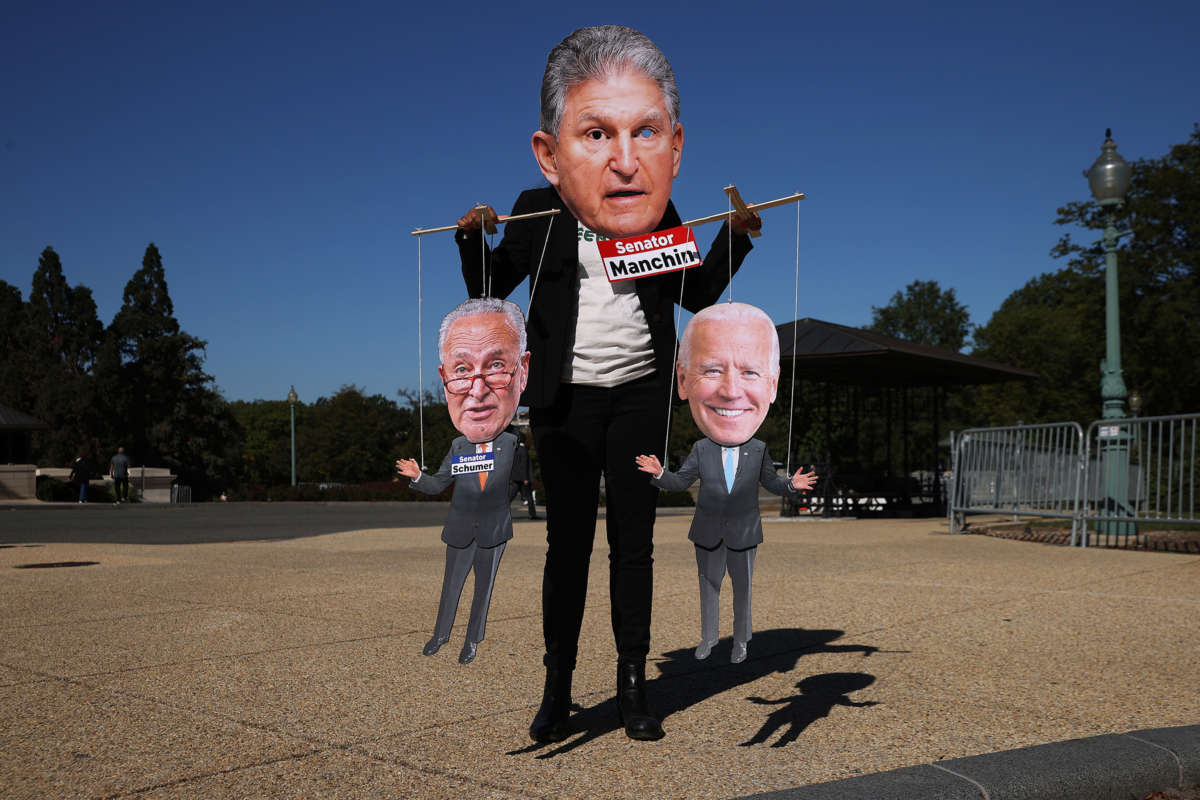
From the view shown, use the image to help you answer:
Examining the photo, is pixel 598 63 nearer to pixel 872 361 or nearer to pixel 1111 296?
pixel 1111 296

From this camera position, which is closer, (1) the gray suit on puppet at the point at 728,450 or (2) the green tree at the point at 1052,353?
(1) the gray suit on puppet at the point at 728,450

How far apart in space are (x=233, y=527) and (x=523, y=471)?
17.0 meters

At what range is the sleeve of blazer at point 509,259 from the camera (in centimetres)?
380

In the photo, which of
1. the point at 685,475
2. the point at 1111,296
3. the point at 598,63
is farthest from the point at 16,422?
the point at 685,475

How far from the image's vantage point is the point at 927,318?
10094cm

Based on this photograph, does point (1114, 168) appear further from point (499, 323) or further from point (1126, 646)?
point (499, 323)

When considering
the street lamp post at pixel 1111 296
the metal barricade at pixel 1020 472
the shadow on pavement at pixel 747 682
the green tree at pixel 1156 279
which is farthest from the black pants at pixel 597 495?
the green tree at pixel 1156 279

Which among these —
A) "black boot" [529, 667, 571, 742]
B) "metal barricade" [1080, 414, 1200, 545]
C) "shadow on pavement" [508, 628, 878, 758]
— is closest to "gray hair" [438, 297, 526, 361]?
"black boot" [529, 667, 571, 742]

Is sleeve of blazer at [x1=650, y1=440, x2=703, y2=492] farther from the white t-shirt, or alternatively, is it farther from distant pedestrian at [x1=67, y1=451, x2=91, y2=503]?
distant pedestrian at [x1=67, y1=451, x2=91, y2=503]

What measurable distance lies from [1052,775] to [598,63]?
281 centimetres

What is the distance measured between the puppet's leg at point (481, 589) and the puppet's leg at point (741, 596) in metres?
0.82

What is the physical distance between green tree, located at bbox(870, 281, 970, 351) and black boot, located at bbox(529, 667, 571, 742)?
100m

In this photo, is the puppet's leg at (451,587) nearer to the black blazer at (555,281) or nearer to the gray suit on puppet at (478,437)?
the gray suit on puppet at (478,437)

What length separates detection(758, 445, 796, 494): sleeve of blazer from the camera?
3.58 metres
